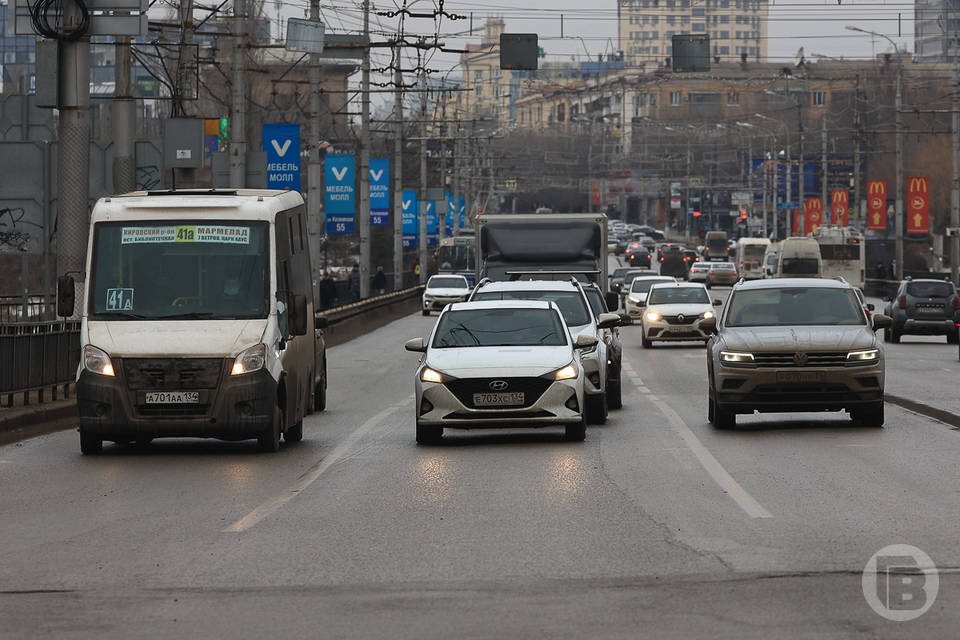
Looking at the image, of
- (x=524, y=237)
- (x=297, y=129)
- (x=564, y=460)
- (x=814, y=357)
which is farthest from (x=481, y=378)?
(x=297, y=129)

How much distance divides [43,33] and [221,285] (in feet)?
22.9

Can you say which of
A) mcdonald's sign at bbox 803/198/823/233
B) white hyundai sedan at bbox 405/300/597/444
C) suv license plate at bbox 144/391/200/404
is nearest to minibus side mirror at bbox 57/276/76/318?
suv license plate at bbox 144/391/200/404

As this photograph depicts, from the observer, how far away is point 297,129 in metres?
39.6

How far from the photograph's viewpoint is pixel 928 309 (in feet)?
154

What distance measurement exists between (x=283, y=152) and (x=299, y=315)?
21351mm

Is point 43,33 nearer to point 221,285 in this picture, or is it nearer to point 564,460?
point 221,285

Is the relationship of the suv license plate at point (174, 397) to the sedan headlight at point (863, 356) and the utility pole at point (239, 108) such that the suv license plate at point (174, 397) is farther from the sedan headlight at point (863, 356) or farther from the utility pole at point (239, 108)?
the utility pole at point (239, 108)

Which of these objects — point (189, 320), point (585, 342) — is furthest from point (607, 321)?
point (189, 320)

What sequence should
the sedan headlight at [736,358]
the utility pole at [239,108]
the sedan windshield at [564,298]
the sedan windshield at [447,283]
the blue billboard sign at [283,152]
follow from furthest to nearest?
the sedan windshield at [447,283] → the blue billboard sign at [283,152] → the utility pole at [239,108] → the sedan windshield at [564,298] → the sedan headlight at [736,358]

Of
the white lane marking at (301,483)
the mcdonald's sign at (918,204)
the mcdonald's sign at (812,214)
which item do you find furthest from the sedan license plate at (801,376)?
the mcdonald's sign at (812,214)

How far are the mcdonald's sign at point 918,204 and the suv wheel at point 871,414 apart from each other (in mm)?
54887

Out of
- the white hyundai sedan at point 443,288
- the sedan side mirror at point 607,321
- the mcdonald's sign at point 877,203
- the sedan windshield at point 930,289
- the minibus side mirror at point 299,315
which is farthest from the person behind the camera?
the mcdonald's sign at point 877,203

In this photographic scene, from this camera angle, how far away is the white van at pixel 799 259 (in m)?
73.6

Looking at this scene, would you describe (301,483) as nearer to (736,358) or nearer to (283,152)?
(736,358)
